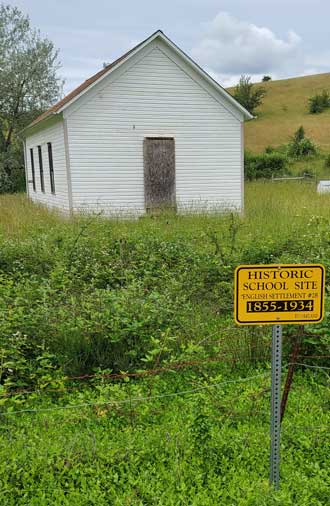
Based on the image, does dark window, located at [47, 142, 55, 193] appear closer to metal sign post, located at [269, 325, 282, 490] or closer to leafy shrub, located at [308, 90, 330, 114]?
metal sign post, located at [269, 325, 282, 490]

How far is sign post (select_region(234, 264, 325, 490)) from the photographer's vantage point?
2260 mm

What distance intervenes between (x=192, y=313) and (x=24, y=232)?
222 inches

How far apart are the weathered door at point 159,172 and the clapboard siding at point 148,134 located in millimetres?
171

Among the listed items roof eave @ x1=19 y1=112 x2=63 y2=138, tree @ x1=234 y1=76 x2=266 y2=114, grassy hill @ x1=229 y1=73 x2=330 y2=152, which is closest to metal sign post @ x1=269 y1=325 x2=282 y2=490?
roof eave @ x1=19 y1=112 x2=63 y2=138

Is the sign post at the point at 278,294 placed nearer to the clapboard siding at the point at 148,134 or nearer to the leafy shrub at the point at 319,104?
the clapboard siding at the point at 148,134

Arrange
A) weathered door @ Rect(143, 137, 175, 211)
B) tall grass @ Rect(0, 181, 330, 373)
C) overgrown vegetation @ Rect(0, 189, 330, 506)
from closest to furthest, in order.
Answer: overgrown vegetation @ Rect(0, 189, 330, 506) < tall grass @ Rect(0, 181, 330, 373) < weathered door @ Rect(143, 137, 175, 211)

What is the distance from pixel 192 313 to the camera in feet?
15.5

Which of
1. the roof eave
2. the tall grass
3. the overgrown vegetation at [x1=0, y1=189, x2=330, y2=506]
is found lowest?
the overgrown vegetation at [x1=0, y1=189, x2=330, y2=506]

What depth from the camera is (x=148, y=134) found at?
45.0 feet

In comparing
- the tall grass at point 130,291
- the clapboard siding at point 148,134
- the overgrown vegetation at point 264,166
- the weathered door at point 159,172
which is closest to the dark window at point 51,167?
the clapboard siding at point 148,134

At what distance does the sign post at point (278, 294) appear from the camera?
7.41ft

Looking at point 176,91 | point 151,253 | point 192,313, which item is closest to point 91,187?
point 176,91

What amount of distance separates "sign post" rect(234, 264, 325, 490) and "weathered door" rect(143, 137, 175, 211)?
1183 centimetres

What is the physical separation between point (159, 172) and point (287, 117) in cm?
4879
